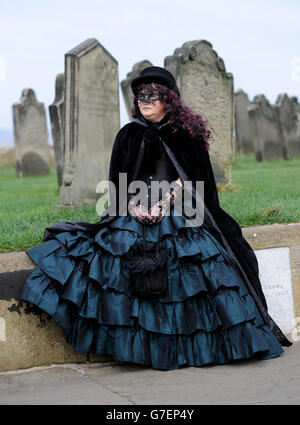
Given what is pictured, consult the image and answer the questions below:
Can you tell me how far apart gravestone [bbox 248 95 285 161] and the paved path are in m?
13.2

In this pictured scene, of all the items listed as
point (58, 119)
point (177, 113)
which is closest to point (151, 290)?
point (177, 113)

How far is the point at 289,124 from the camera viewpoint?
58.4ft

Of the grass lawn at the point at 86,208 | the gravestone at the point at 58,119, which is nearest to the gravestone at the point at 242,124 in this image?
the gravestone at the point at 58,119

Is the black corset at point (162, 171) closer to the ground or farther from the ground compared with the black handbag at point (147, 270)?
farther from the ground

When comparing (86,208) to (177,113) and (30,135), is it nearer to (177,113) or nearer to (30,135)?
(177,113)

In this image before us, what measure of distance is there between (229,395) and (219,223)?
1.35 meters

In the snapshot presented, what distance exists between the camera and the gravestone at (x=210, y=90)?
8.75 meters

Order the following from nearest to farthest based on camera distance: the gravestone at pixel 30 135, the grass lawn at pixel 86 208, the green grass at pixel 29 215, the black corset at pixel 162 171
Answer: the black corset at pixel 162 171, the green grass at pixel 29 215, the grass lawn at pixel 86 208, the gravestone at pixel 30 135

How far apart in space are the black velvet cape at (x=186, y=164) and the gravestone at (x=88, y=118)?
321 cm

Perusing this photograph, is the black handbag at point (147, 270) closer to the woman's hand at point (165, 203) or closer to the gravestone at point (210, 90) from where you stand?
the woman's hand at point (165, 203)

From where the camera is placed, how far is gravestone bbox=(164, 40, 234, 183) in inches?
344

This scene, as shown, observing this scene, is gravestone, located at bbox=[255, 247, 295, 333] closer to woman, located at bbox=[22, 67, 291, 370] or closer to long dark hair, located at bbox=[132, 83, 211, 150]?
woman, located at bbox=[22, 67, 291, 370]

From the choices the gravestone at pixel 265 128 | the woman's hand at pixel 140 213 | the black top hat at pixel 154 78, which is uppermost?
the gravestone at pixel 265 128

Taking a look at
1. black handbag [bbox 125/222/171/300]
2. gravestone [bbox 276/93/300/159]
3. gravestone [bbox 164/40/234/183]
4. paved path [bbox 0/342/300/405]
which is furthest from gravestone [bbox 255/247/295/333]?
gravestone [bbox 276/93/300/159]
